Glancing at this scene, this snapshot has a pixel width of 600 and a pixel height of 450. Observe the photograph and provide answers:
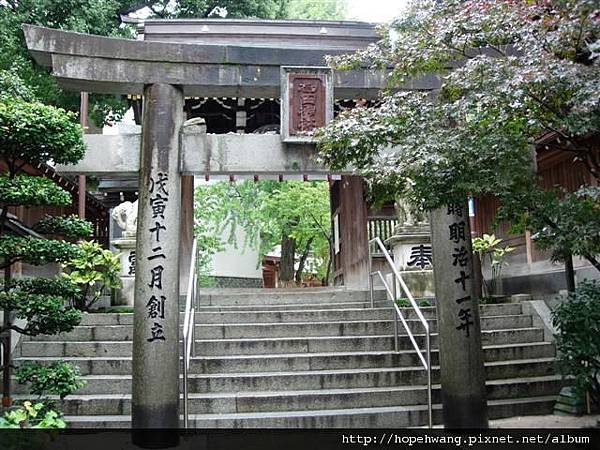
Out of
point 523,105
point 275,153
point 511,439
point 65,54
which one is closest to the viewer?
point 523,105

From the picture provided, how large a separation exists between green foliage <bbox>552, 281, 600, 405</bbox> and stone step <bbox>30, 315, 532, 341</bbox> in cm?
262

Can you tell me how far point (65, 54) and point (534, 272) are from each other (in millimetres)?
8602

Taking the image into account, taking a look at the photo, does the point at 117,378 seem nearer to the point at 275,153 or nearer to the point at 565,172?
the point at 275,153

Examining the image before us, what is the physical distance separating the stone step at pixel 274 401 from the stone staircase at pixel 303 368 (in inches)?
0.5

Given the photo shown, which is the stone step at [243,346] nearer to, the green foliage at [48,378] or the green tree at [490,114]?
the green foliage at [48,378]

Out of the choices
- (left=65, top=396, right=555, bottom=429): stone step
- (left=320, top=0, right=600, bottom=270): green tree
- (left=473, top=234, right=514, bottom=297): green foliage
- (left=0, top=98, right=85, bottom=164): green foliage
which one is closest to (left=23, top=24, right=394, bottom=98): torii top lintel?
(left=0, top=98, right=85, bottom=164): green foliage

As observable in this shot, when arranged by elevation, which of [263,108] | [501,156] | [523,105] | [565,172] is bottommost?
[501,156]

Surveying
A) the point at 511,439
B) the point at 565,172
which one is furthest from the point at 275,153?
the point at 565,172

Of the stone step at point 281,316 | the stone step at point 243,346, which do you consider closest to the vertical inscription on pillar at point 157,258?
the stone step at point 243,346

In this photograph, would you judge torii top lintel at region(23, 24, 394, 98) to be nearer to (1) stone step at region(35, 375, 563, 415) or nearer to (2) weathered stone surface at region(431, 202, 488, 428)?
(2) weathered stone surface at region(431, 202, 488, 428)

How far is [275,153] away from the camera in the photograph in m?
7.17

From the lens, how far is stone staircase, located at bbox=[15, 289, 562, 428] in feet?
22.6

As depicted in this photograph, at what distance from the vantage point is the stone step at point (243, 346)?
8.04 m

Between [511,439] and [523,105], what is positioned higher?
[523,105]
